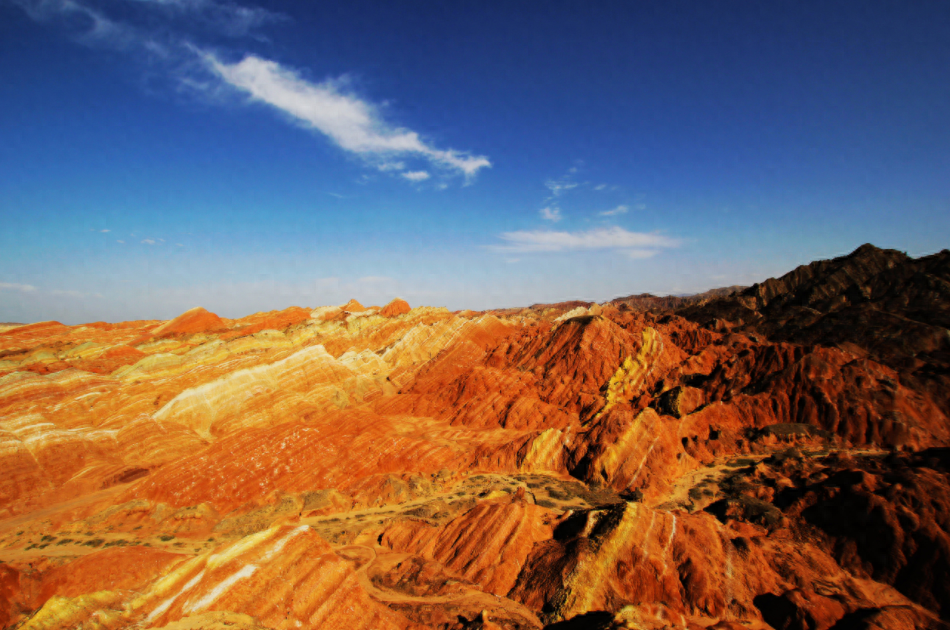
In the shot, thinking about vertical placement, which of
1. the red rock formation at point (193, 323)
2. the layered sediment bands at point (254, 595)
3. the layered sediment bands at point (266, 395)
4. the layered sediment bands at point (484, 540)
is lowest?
the layered sediment bands at point (484, 540)

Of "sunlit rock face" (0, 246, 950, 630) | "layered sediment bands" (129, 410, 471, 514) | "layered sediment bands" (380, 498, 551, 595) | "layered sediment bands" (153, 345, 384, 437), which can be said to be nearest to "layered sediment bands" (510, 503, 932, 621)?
"sunlit rock face" (0, 246, 950, 630)

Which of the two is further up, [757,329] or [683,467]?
[757,329]

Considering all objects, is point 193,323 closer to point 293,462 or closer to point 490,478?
point 293,462

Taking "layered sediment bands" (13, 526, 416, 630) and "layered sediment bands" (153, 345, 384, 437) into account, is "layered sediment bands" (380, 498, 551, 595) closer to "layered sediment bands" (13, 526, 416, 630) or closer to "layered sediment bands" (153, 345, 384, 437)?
"layered sediment bands" (13, 526, 416, 630)

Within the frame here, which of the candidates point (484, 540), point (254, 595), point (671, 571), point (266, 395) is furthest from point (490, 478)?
point (266, 395)

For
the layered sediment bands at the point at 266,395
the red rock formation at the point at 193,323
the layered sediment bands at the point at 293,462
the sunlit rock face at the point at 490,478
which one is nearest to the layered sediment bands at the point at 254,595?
the sunlit rock face at the point at 490,478

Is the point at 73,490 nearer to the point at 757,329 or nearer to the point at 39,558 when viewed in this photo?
the point at 39,558

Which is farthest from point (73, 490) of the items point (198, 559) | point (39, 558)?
point (198, 559)

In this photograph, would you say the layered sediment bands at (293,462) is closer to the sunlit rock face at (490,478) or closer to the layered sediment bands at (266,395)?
the sunlit rock face at (490,478)

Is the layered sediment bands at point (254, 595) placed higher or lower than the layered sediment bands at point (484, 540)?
higher
